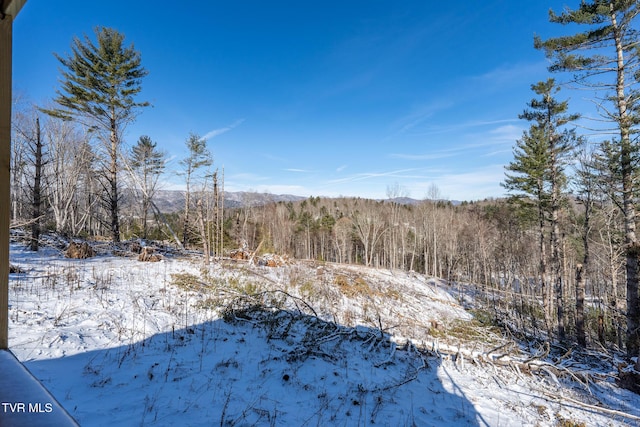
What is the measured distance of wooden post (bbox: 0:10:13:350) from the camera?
2.84ft

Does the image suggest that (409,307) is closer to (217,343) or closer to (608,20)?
(217,343)

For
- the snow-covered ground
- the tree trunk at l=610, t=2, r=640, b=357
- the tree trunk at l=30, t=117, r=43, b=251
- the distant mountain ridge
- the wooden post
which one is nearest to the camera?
the wooden post

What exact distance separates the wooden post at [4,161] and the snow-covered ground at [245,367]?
2611 millimetres

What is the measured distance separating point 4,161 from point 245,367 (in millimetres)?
4100

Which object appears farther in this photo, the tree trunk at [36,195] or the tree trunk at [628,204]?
the tree trunk at [36,195]

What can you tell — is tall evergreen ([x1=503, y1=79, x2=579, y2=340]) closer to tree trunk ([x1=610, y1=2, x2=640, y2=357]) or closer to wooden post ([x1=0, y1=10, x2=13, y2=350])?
tree trunk ([x1=610, y1=2, x2=640, y2=357])

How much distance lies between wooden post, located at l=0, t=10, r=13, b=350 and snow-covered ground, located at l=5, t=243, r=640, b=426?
2611mm

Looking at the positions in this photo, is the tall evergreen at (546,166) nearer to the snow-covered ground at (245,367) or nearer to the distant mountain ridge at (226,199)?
the snow-covered ground at (245,367)

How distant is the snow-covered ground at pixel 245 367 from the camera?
126 inches

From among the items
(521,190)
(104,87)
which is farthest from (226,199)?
(521,190)

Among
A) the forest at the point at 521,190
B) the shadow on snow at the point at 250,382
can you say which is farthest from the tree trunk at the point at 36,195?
the shadow on snow at the point at 250,382

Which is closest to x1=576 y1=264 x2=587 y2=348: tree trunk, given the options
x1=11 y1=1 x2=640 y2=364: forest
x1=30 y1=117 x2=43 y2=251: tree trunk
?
x1=11 y1=1 x2=640 y2=364: forest

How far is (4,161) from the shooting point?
88cm

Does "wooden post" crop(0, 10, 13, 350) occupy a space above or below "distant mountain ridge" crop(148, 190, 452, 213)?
below
